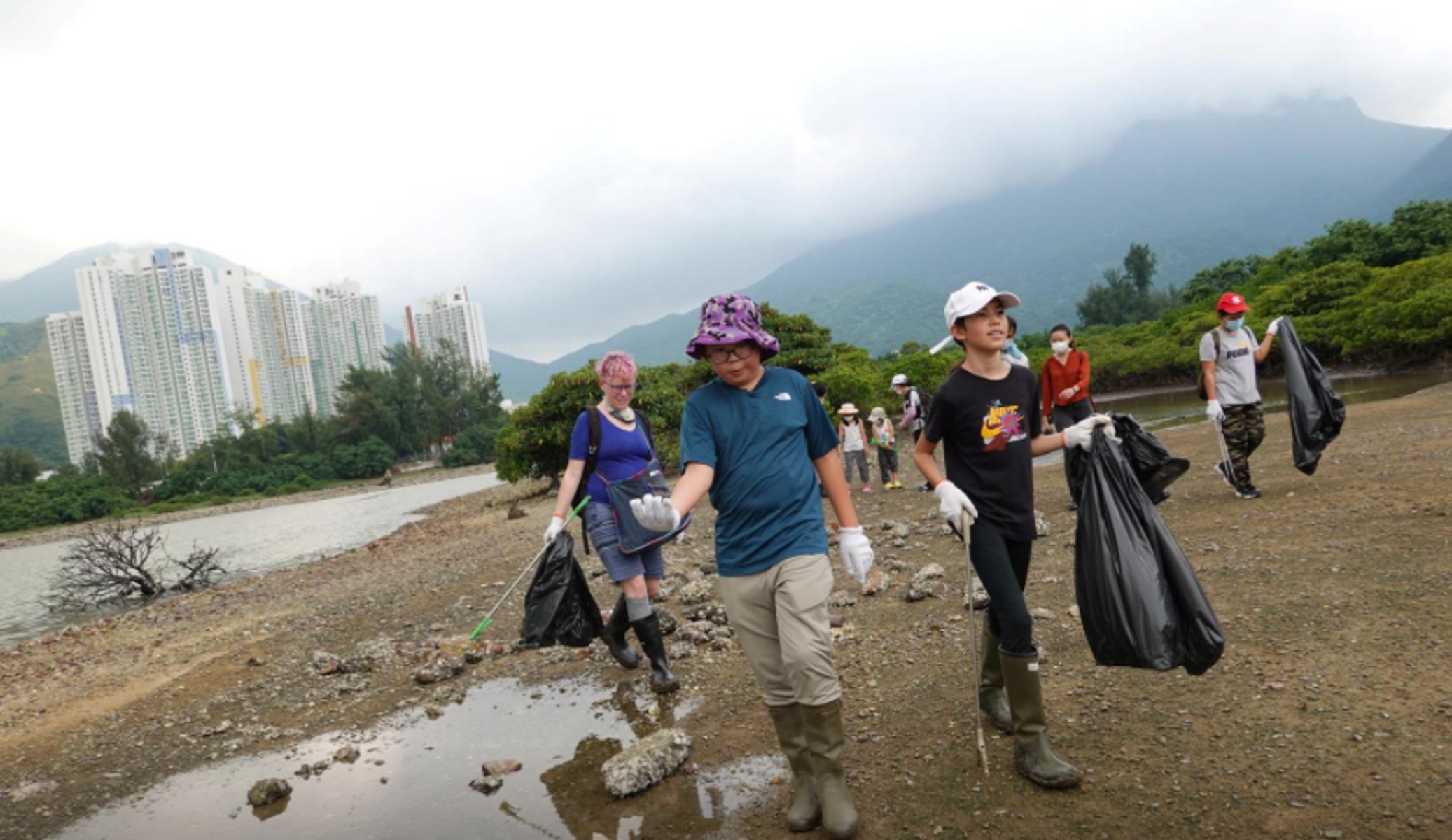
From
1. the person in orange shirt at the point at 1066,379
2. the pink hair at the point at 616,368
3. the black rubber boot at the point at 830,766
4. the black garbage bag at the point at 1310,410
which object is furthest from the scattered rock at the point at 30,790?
the black garbage bag at the point at 1310,410

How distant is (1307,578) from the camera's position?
4.64m

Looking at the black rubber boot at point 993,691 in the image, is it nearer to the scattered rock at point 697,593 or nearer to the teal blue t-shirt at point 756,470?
the teal blue t-shirt at point 756,470

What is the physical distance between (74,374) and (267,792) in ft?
502

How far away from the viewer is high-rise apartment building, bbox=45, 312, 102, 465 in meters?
119

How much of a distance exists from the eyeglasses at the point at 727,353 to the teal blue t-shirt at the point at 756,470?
131 millimetres

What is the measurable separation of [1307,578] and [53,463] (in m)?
161

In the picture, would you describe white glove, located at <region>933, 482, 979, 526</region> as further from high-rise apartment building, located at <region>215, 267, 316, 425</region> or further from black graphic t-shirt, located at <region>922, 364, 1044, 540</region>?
high-rise apartment building, located at <region>215, 267, 316, 425</region>

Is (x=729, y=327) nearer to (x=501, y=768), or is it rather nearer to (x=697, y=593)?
(x=501, y=768)

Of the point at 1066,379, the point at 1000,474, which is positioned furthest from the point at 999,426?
the point at 1066,379

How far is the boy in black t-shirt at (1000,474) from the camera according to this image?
9.45 feet

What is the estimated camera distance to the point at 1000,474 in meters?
3.01

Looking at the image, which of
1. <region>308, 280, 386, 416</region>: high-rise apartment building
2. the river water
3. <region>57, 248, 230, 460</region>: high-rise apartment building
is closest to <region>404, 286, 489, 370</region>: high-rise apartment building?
<region>308, 280, 386, 416</region>: high-rise apartment building

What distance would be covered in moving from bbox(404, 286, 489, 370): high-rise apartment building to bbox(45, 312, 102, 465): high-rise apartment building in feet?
184

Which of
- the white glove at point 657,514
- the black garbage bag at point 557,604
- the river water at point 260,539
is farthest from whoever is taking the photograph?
the river water at point 260,539
